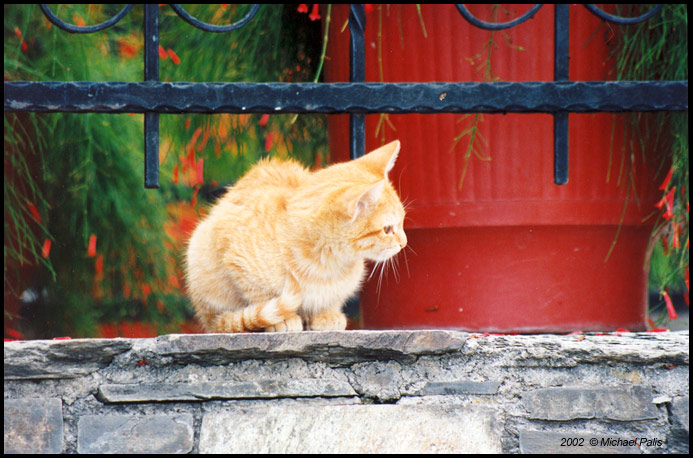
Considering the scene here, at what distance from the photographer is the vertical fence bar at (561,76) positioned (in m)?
1.50

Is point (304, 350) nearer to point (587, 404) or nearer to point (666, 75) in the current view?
point (587, 404)

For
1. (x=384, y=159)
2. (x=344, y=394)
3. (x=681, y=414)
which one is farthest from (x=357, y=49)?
(x=681, y=414)

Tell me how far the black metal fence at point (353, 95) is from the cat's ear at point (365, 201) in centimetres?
16

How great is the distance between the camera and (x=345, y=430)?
4.38 feet

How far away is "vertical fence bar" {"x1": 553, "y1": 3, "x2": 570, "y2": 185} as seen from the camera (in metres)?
1.50

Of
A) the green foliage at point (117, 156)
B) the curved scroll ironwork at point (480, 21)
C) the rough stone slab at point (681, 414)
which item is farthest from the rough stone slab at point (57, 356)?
the rough stone slab at point (681, 414)

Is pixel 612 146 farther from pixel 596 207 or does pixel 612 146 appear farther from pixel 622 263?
pixel 622 263

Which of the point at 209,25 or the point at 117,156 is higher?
the point at 209,25

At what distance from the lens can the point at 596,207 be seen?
1641mm

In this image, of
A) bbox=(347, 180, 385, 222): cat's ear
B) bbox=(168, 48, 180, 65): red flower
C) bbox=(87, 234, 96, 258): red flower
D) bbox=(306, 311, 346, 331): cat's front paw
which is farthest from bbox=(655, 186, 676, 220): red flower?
bbox=(87, 234, 96, 258): red flower

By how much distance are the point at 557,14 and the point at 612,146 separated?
335 mm

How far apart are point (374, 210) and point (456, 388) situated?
1.26ft

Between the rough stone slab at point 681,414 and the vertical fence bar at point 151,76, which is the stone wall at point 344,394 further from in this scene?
the vertical fence bar at point 151,76

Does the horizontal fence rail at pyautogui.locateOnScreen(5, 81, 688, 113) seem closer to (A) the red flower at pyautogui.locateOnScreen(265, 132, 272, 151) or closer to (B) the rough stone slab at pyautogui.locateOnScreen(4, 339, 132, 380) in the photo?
(B) the rough stone slab at pyautogui.locateOnScreen(4, 339, 132, 380)
